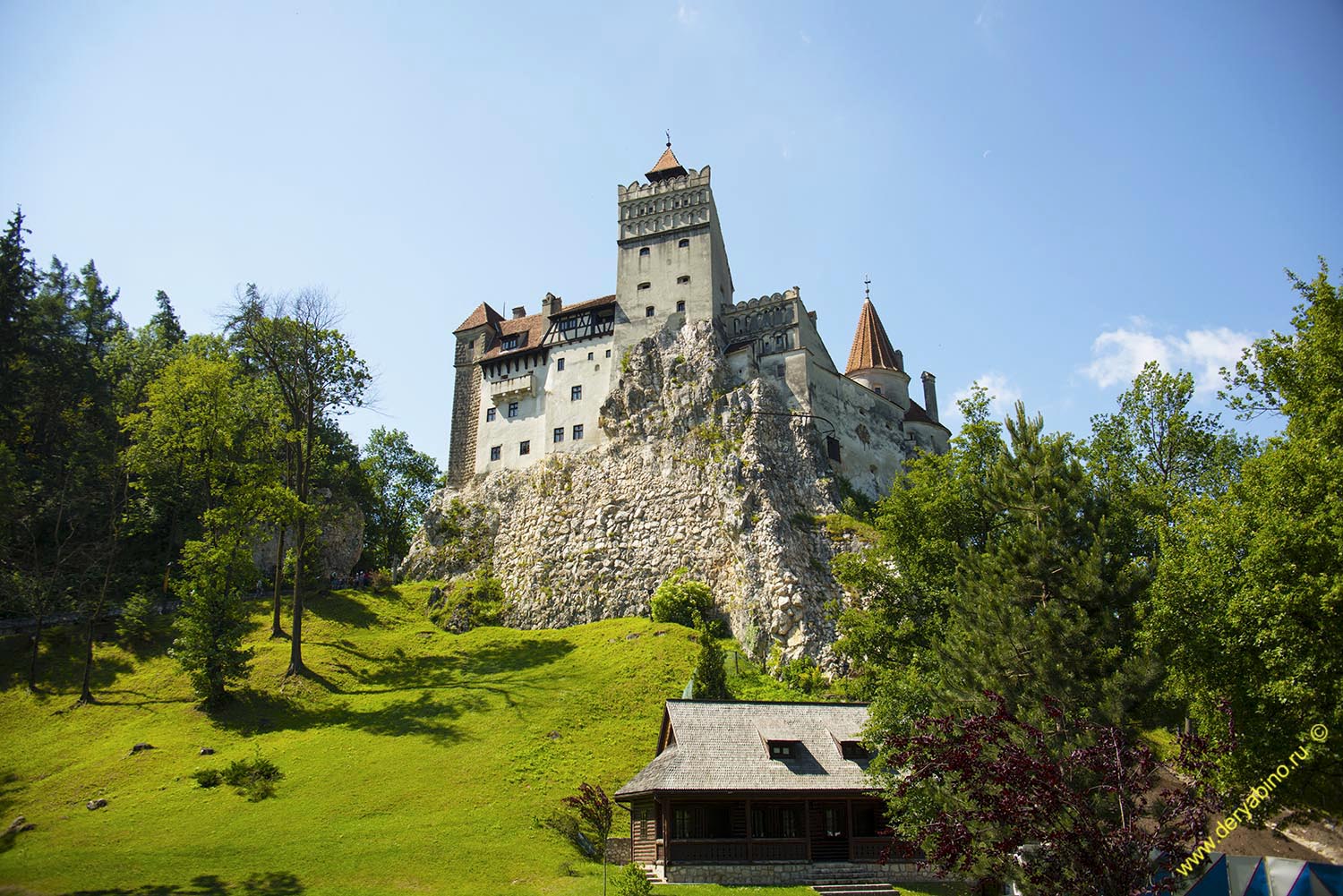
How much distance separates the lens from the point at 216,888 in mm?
21844

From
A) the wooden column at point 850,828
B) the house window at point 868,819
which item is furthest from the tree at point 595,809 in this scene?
the house window at point 868,819

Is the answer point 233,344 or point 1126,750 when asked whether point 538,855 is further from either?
point 233,344

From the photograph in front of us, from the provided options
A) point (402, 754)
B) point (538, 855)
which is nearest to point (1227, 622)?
point (538, 855)

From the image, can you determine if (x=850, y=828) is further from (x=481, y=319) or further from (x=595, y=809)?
(x=481, y=319)

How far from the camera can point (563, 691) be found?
40.7 meters

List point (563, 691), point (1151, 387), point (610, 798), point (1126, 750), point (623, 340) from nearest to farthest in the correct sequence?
point (1126, 750)
point (610, 798)
point (1151, 387)
point (563, 691)
point (623, 340)

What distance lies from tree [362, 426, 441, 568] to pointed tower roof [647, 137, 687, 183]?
34.3 meters

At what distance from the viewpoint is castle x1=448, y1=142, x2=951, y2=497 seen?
195 ft

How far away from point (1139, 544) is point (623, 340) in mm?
41340

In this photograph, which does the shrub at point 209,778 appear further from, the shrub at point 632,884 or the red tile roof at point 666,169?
the red tile roof at point 666,169

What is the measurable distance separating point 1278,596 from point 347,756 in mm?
31238

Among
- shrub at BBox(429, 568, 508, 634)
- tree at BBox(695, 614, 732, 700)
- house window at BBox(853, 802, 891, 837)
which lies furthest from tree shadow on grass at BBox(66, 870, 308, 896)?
shrub at BBox(429, 568, 508, 634)

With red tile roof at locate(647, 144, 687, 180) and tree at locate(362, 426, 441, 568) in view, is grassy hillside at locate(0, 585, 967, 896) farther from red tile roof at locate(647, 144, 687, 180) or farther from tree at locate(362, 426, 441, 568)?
red tile roof at locate(647, 144, 687, 180)

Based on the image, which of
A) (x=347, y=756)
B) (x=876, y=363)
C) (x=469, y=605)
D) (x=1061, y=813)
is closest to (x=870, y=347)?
(x=876, y=363)
